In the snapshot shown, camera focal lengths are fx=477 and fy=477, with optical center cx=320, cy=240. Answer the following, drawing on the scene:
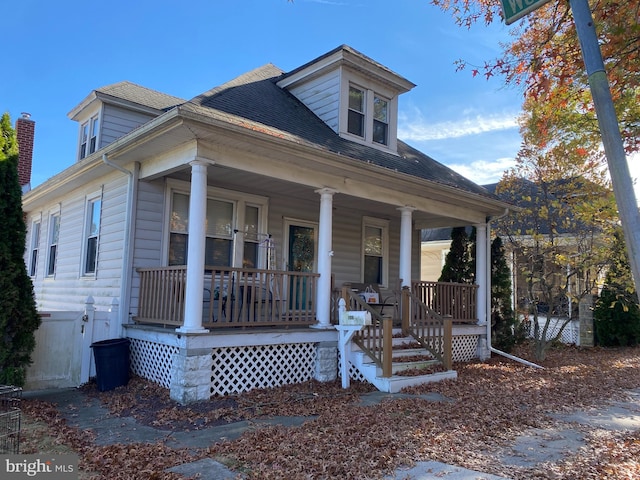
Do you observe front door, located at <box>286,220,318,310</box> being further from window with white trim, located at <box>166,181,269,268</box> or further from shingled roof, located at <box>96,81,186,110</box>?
shingled roof, located at <box>96,81,186,110</box>

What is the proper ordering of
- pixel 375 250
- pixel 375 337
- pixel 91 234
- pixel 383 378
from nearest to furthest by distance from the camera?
1. pixel 383 378
2. pixel 375 337
3. pixel 91 234
4. pixel 375 250

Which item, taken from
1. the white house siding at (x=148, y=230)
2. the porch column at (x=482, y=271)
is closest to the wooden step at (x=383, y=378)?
the porch column at (x=482, y=271)

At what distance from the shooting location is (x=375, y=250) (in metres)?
12.4

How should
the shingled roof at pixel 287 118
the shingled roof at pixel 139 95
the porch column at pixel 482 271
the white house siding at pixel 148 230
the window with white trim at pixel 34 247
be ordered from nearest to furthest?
the shingled roof at pixel 287 118
the white house siding at pixel 148 230
the shingled roof at pixel 139 95
the porch column at pixel 482 271
the window with white trim at pixel 34 247

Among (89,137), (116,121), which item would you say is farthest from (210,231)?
(89,137)

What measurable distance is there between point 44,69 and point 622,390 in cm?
2196

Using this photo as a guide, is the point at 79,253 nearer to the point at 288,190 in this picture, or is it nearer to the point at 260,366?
the point at 288,190

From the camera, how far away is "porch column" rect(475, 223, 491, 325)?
11.6 metres

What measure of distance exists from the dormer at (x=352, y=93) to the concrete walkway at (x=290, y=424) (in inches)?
241

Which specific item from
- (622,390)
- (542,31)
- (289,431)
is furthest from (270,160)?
(622,390)

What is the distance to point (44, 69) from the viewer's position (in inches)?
760

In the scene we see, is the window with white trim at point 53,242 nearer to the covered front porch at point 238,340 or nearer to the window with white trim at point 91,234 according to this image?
the window with white trim at point 91,234

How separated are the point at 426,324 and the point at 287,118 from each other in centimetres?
493

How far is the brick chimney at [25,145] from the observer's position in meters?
15.9
